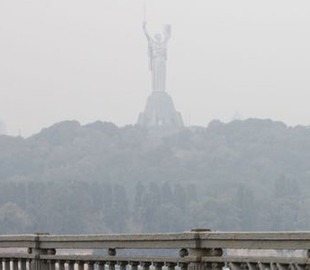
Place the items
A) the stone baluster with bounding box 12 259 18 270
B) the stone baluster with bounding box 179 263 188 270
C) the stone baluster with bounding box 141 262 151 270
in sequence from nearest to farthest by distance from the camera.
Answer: the stone baluster with bounding box 179 263 188 270 < the stone baluster with bounding box 141 262 151 270 < the stone baluster with bounding box 12 259 18 270

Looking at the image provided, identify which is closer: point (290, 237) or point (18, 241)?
point (290, 237)

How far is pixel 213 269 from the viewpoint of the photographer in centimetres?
1016

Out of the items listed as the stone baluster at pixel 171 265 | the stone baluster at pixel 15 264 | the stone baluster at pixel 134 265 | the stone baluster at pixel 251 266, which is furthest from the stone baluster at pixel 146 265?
the stone baluster at pixel 15 264

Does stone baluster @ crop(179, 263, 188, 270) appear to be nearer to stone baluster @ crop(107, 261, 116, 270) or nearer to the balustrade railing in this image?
the balustrade railing

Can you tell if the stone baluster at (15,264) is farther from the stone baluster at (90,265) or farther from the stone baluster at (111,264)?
the stone baluster at (111,264)

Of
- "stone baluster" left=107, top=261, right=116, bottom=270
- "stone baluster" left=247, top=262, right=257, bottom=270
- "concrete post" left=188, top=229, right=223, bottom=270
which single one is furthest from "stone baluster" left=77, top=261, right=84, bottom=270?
"stone baluster" left=247, top=262, right=257, bottom=270

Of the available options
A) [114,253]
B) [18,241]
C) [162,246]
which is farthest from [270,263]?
[18,241]

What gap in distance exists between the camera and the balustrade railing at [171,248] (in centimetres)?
941

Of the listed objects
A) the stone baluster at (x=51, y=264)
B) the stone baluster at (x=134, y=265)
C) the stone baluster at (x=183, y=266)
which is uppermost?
the stone baluster at (x=51, y=264)

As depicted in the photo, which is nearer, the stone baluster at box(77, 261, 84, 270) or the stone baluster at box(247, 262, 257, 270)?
the stone baluster at box(247, 262, 257, 270)

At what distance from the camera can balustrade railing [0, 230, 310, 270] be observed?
941cm

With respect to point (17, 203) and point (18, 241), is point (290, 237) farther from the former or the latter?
point (17, 203)

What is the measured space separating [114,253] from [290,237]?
2.45 meters

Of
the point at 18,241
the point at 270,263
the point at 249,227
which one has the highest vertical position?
the point at 249,227
